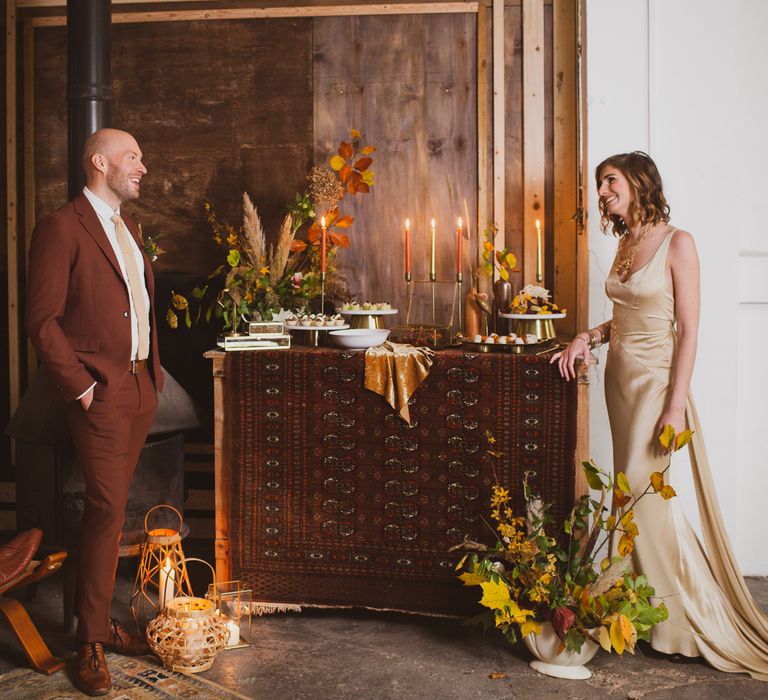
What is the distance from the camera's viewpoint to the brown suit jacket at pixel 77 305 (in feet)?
9.20

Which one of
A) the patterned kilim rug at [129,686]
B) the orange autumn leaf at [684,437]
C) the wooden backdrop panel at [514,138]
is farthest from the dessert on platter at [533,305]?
the patterned kilim rug at [129,686]

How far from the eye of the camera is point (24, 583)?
10.2ft

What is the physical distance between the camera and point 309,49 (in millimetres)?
4234

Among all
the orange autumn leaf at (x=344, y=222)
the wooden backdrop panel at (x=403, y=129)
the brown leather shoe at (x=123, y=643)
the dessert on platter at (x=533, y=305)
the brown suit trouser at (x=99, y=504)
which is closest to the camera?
the brown suit trouser at (x=99, y=504)

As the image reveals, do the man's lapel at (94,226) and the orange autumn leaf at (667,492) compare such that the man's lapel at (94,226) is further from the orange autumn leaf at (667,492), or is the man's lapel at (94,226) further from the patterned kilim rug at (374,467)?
the orange autumn leaf at (667,492)

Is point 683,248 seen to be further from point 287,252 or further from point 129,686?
point 129,686

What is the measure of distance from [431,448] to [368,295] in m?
1.16

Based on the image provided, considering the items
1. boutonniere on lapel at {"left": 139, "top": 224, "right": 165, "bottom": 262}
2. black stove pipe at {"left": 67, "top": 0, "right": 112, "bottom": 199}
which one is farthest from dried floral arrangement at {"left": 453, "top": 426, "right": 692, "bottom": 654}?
black stove pipe at {"left": 67, "top": 0, "right": 112, "bottom": 199}

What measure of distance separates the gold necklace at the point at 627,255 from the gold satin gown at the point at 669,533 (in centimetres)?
4

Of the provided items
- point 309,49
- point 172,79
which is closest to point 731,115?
point 309,49

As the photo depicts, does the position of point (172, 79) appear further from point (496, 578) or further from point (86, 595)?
point (496, 578)

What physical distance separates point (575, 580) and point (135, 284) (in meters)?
2.03

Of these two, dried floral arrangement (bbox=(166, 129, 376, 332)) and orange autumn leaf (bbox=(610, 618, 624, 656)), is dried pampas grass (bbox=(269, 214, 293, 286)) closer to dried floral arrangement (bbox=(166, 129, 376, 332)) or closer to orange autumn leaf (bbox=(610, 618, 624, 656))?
dried floral arrangement (bbox=(166, 129, 376, 332))

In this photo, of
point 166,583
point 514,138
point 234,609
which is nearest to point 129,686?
point 166,583
